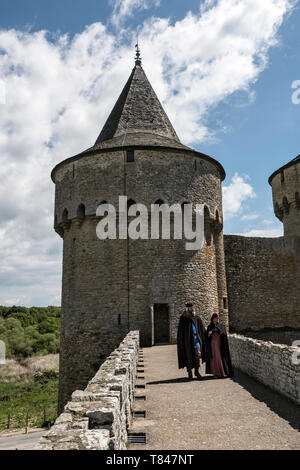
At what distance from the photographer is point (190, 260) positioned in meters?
15.0

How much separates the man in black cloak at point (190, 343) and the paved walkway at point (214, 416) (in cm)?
31

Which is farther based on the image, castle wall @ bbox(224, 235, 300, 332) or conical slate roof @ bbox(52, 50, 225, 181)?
castle wall @ bbox(224, 235, 300, 332)

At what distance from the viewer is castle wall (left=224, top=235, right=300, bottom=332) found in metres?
18.4

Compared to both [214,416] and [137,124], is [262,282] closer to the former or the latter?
[137,124]

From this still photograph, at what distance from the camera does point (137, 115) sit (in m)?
17.9

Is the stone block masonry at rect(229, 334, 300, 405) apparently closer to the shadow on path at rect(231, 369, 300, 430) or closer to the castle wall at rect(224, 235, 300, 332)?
the shadow on path at rect(231, 369, 300, 430)

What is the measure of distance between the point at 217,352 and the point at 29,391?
123 feet

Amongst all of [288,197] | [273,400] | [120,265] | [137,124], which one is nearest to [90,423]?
[273,400]

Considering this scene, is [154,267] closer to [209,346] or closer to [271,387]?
[209,346]

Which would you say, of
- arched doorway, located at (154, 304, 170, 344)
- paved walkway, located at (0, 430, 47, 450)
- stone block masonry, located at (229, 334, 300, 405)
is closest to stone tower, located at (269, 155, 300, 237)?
arched doorway, located at (154, 304, 170, 344)

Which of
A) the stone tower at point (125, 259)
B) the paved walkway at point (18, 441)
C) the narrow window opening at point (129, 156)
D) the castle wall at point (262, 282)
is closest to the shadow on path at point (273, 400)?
the stone tower at point (125, 259)

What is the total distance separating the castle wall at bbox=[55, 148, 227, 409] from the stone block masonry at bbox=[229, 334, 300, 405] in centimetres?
A: 539

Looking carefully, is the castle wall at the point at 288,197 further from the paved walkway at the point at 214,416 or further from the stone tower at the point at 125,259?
the paved walkway at the point at 214,416
